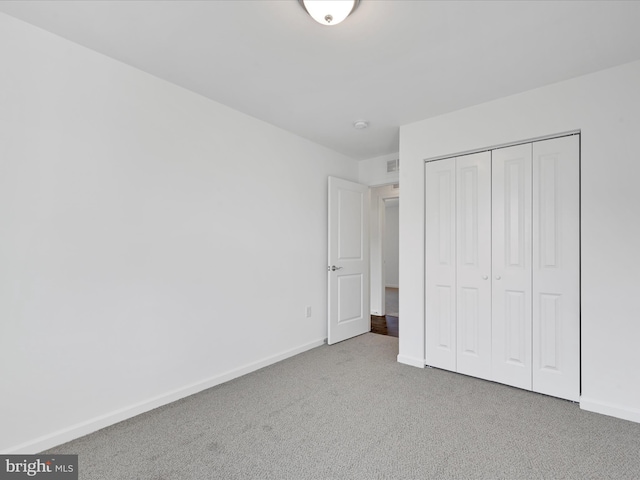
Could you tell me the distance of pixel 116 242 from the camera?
2.19m

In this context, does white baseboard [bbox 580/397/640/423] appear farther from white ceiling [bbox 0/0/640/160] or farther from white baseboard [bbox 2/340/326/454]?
white baseboard [bbox 2/340/326/454]

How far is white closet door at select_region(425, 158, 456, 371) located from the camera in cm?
302

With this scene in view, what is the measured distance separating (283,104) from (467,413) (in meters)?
2.93

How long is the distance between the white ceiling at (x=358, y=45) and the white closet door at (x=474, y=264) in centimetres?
65

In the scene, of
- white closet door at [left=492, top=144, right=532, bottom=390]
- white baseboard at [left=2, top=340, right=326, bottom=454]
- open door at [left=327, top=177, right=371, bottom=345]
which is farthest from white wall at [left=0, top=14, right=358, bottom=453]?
white closet door at [left=492, top=144, right=532, bottom=390]

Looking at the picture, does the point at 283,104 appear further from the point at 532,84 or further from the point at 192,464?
the point at 192,464

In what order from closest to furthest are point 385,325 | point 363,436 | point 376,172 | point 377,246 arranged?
1. point 363,436
2. point 376,172
3. point 385,325
4. point 377,246

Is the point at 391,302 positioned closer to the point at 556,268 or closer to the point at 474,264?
the point at 474,264

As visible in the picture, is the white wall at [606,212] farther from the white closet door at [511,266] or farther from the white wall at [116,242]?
the white wall at [116,242]

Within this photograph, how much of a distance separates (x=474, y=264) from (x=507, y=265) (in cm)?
27

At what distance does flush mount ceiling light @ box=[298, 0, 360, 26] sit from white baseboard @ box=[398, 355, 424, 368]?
296 cm

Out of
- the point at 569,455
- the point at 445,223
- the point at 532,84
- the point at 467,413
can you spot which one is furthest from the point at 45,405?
the point at 532,84

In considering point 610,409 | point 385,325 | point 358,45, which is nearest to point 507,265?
point 610,409

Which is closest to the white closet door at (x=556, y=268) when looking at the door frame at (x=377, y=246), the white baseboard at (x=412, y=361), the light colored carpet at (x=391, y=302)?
the white baseboard at (x=412, y=361)
